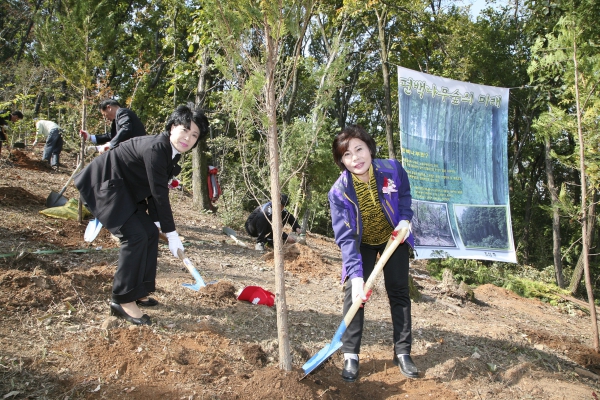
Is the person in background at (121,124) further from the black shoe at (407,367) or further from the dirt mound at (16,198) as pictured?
the black shoe at (407,367)

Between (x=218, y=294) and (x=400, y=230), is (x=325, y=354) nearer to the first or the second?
(x=400, y=230)

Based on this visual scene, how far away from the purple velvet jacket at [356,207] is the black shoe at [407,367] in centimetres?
63

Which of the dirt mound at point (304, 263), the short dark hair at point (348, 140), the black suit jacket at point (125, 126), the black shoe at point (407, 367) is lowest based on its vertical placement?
the black shoe at point (407, 367)


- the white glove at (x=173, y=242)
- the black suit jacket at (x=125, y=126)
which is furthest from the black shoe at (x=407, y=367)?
the black suit jacket at (x=125, y=126)

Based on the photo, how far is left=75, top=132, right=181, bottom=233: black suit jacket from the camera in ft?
9.94

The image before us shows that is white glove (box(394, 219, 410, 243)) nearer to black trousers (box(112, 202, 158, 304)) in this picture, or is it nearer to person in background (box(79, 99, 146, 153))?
black trousers (box(112, 202, 158, 304))

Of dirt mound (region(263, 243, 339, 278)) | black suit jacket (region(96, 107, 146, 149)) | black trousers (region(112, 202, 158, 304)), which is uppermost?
black suit jacket (region(96, 107, 146, 149))

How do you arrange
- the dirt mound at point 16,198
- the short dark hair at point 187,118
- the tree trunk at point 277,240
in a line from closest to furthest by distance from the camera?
the tree trunk at point 277,240, the short dark hair at point 187,118, the dirt mound at point 16,198

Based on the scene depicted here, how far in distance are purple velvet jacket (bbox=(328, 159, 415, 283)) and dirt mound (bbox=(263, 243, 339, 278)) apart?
3.21 metres

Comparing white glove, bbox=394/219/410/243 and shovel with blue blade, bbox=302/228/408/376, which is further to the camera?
white glove, bbox=394/219/410/243

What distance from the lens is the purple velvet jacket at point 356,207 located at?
2.88 meters

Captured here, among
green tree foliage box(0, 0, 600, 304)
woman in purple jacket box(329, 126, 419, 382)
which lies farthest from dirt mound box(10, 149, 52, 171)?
woman in purple jacket box(329, 126, 419, 382)

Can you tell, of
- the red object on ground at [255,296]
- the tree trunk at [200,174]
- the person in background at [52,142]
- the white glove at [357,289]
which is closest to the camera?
the white glove at [357,289]

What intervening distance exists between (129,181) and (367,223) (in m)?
1.67
